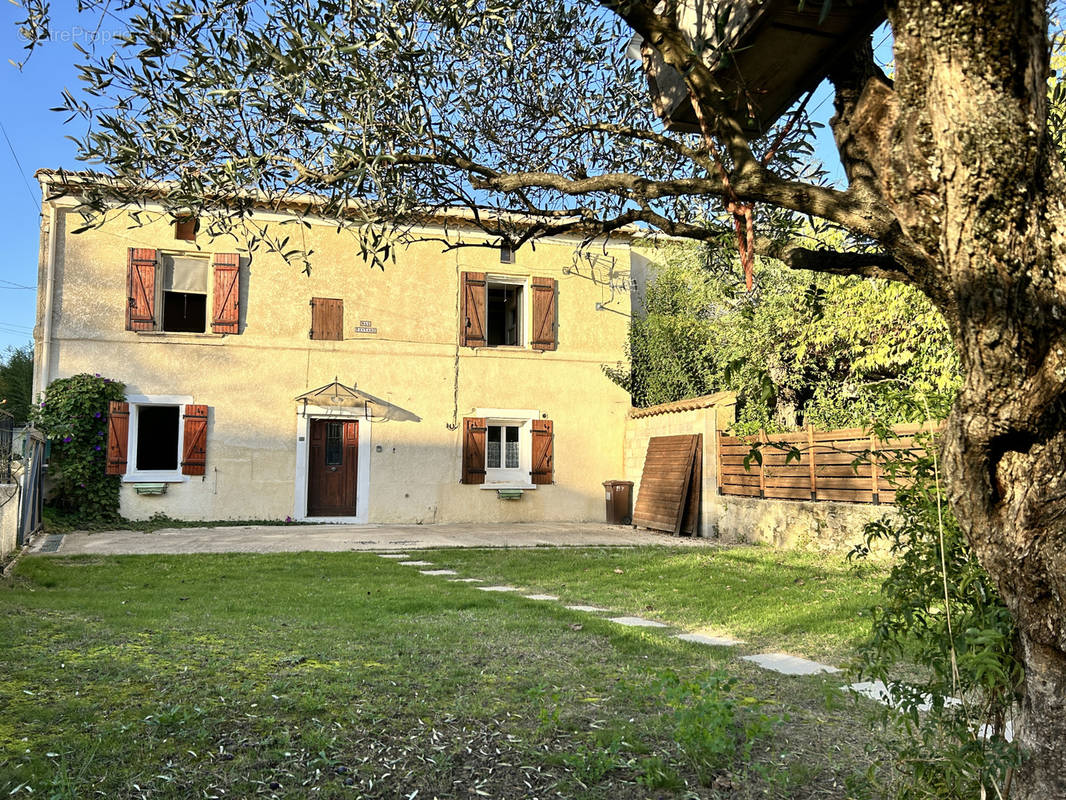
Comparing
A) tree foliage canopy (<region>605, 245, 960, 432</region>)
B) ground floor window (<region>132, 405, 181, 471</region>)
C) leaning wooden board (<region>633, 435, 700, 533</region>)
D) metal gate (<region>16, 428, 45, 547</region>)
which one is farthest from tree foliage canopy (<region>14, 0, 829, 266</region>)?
ground floor window (<region>132, 405, 181, 471</region>)

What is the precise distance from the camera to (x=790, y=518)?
9.52 m

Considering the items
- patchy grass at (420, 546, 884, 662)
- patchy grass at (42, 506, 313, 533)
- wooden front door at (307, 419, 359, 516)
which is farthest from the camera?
wooden front door at (307, 419, 359, 516)

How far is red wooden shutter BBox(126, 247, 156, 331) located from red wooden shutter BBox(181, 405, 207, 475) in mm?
1516

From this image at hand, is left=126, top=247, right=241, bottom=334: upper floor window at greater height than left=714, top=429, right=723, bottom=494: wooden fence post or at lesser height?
greater

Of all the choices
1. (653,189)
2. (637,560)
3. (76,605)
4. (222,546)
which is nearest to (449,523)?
(222,546)

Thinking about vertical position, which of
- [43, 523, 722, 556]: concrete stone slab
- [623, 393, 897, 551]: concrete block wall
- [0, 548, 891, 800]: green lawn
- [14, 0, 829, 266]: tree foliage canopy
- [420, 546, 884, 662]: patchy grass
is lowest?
[43, 523, 722, 556]: concrete stone slab

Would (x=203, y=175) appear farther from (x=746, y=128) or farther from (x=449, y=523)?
(x=449, y=523)

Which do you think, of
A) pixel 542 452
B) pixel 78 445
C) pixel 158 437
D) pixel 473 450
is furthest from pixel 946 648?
pixel 158 437

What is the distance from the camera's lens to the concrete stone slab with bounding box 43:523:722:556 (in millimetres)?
9430

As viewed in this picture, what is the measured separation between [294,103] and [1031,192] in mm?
2377

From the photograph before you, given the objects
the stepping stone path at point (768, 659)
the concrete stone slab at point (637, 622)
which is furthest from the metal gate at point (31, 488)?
the concrete stone slab at point (637, 622)

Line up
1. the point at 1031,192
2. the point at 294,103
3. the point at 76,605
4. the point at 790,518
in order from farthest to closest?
the point at 790,518 → the point at 76,605 → the point at 294,103 → the point at 1031,192

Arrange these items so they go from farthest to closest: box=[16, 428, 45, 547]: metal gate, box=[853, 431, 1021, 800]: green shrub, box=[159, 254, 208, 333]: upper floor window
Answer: box=[159, 254, 208, 333]: upper floor window
box=[16, 428, 45, 547]: metal gate
box=[853, 431, 1021, 800]: green shrub

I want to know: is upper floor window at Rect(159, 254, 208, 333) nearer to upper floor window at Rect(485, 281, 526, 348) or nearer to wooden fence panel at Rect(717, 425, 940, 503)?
upper floor window at Rect(485, 281, 526, 348)
